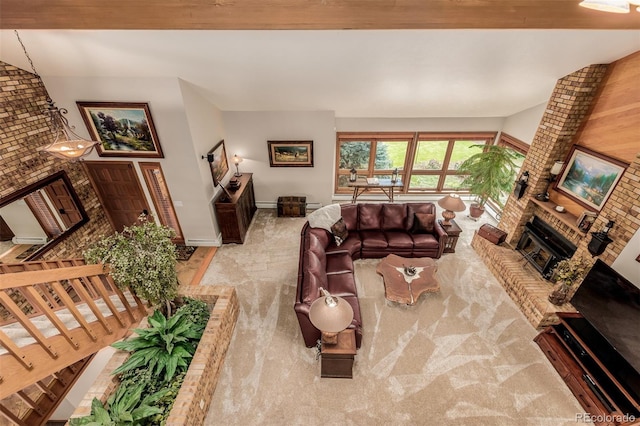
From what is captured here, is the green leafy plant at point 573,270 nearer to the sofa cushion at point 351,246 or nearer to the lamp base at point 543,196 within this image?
the lamp base at point 543,196

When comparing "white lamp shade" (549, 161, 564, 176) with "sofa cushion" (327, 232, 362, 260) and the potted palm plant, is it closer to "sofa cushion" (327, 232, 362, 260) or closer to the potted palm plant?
the potted palm plant

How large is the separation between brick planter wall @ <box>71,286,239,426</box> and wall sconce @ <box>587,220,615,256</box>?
5.32 m

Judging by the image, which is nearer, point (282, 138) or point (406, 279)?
point (406, 279)

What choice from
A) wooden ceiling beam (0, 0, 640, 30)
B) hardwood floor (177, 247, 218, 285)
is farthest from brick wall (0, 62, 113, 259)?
hardwood floor (177, 247, 218, 285)

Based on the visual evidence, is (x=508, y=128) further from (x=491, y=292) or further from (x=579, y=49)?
(x=491, y=292)

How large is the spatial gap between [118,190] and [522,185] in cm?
806

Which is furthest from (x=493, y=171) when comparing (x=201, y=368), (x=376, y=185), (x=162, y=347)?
(x=162, y=347)

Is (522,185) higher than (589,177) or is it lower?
lower

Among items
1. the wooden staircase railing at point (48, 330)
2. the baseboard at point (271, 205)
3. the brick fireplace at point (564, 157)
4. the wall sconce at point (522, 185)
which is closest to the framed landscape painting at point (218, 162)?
the baseboard at point (271, 205)

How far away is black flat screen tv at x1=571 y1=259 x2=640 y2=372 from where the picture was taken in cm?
305

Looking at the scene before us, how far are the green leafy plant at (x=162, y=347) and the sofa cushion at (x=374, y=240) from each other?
11.1 feet

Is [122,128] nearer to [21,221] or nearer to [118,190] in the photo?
[118,190]

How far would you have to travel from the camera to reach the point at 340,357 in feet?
11.3

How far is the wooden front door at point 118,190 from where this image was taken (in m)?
5.34
